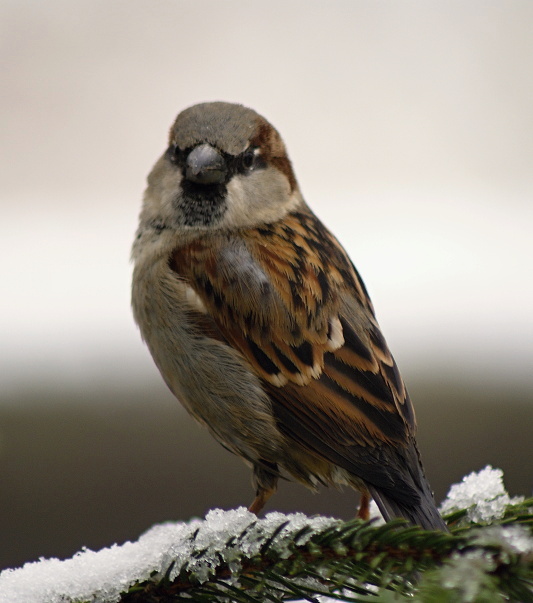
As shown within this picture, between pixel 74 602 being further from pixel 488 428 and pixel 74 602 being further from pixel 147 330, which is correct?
pixel 488 428

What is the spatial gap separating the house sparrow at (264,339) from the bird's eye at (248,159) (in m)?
0.02

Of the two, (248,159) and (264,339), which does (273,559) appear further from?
(248,159)

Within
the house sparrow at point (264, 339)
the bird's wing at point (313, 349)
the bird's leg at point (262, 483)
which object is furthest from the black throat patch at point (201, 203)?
the bird's leg at point (262, 483)

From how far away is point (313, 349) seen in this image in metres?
1.66

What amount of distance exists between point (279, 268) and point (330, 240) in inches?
12.9

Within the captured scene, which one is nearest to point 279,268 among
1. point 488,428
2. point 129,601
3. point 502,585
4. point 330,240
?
point 330,240

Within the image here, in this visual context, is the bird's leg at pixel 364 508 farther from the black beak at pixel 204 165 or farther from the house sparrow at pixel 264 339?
Result: the black beak at pixel 204 165

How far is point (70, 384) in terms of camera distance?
2.64 meters

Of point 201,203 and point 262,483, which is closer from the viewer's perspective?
point 262,483

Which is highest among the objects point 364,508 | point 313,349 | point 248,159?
Result: point 248,159

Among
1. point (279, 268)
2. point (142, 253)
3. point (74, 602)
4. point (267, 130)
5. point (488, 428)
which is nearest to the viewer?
point (74, 602)

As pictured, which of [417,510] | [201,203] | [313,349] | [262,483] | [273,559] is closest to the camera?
[273,559]

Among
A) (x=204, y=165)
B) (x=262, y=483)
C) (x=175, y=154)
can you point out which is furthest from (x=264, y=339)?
(x=175, y=154)

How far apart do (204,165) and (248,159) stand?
0.18 metres
